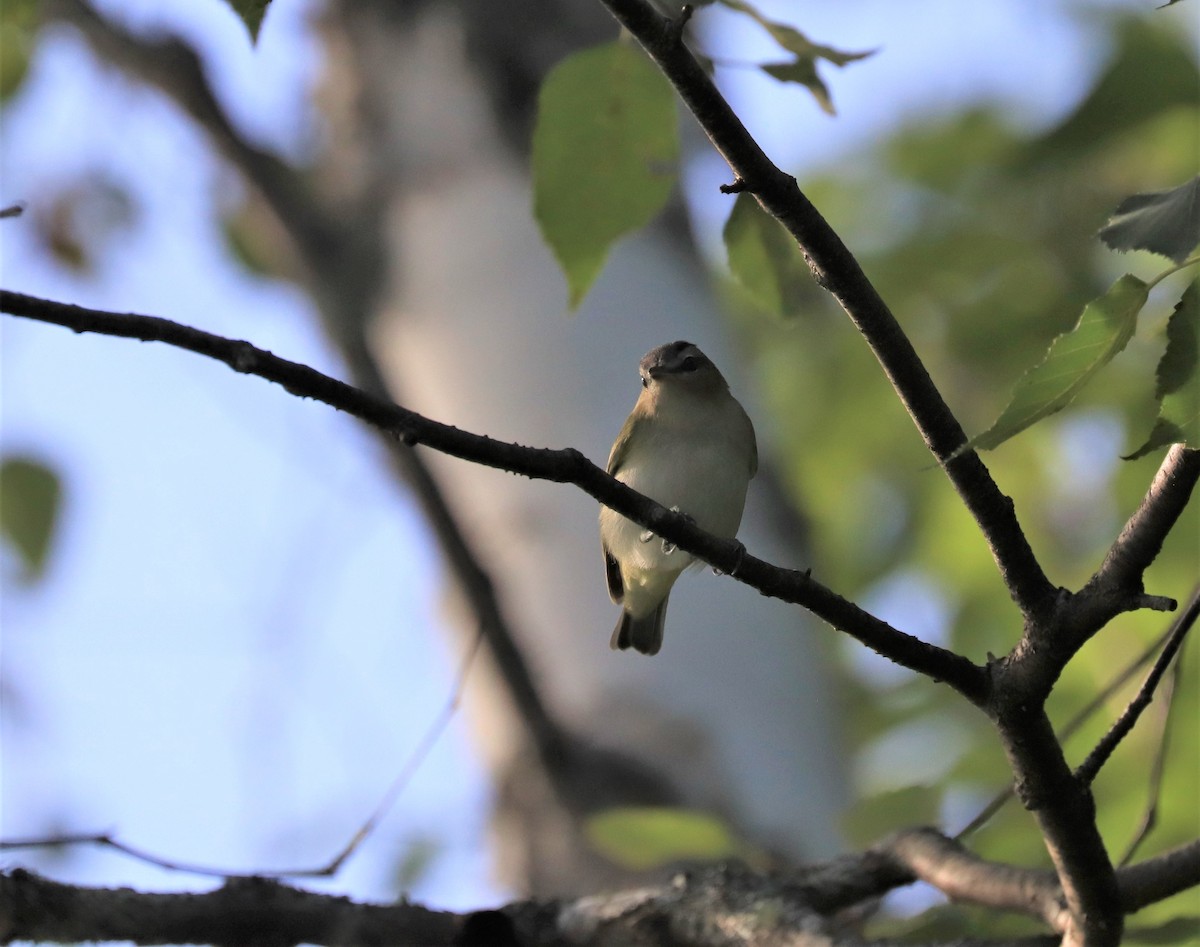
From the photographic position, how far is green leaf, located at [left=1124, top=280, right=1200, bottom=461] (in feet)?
4.21

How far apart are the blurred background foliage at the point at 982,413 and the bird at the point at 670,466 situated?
434 millimetres

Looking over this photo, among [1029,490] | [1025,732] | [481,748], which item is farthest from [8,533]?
[1029,490]

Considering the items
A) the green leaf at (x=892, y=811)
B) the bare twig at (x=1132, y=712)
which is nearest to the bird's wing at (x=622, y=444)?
the green leaf at (x=892, y=811)

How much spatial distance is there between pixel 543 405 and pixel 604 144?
187cm

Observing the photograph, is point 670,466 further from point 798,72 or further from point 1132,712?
point 1132,712

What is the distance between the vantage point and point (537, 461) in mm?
1450

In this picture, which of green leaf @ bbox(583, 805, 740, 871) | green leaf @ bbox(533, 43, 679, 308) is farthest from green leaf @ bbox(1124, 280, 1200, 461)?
green leaf @ bbox(583, 805, 740, 871)

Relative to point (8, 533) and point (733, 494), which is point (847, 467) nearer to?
point (733, 494)

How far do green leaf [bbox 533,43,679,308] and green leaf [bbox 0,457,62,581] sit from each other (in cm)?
227

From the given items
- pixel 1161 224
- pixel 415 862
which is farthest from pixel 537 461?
pixel 415 862

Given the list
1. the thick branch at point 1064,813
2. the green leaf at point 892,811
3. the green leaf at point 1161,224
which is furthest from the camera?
the green leaf at point 892,811

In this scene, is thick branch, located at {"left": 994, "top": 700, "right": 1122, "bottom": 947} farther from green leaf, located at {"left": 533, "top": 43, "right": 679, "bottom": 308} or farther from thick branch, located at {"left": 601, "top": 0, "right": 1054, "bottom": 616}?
green leaf, located at {"left": 533, "top": 43, "right": 679, "bottom": 308}

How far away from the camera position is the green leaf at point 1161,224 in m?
1.24

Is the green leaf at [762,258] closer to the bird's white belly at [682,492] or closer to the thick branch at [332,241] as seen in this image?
the bird's white belly at [682,492]
